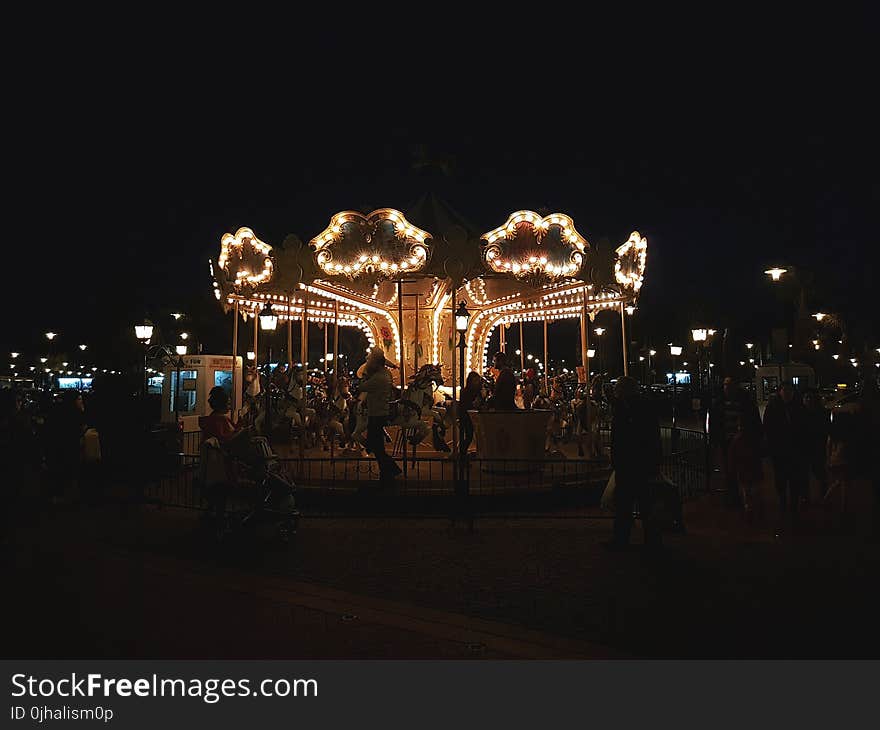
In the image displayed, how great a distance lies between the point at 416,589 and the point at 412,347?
10.7 metres

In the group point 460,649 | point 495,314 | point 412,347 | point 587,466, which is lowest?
point 460,649

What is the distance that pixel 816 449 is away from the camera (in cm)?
888

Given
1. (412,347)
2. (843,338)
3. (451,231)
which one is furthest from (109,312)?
(843,338)

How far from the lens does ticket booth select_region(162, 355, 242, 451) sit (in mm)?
19062

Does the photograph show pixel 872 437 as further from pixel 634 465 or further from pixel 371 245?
pixel 371 245

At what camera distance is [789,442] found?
782 centimetres

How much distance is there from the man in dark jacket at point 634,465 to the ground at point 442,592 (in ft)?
0.98

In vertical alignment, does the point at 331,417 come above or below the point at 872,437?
above

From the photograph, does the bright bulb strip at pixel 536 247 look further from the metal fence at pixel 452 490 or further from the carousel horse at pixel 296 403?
the carousel horse at pixel 296 403

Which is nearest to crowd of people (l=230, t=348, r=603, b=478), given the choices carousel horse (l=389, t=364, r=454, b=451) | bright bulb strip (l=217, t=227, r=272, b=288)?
carousel horse (l=389, t=364, r=454, b=451)

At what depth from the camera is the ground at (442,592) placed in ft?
13.0

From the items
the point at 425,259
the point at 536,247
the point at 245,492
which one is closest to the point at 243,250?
the point at 425,259

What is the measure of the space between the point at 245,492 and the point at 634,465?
448cm
